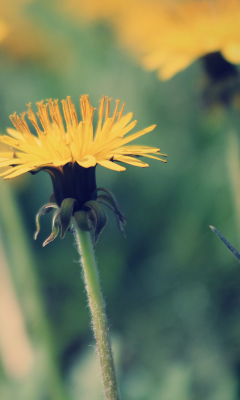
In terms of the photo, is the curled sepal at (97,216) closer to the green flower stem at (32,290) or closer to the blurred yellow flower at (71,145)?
the blurred yellow flower at (71,145)

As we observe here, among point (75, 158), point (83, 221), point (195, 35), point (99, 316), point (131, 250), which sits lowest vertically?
point (131, 250)

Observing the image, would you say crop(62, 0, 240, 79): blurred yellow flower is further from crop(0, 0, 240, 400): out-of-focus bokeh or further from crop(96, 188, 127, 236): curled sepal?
crop(96, 188, 127, 236): curled sepal

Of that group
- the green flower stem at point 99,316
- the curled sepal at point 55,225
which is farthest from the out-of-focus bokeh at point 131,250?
the curled sepal at point 55,225

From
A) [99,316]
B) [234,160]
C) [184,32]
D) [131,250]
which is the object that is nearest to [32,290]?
[131,250]

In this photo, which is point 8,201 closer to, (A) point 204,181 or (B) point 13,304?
(B) point 13,304

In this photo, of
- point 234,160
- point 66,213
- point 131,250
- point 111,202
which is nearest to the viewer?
point 66,213

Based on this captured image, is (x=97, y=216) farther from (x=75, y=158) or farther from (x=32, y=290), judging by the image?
(x=32, y=290)
